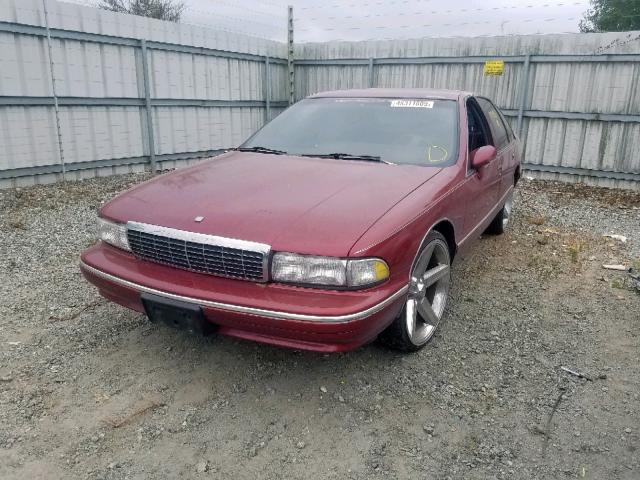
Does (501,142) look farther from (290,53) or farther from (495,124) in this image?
(290,53)

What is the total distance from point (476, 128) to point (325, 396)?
2.60 metres

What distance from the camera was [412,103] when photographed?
12.6ft

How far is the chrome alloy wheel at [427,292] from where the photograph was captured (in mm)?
2863

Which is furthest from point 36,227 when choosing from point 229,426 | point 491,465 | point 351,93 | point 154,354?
point 491,465

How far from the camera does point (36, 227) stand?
226 inches

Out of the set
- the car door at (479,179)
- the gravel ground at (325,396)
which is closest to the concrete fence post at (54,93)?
the gravel ground at (325,396)

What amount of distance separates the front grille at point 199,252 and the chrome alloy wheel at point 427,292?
0.89 m

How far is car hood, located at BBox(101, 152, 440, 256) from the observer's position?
2.39 meters

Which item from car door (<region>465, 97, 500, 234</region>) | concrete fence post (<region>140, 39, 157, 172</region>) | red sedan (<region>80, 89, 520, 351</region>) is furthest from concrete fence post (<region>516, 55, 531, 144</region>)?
concrete fence post (<region>140, 39, 157, 172</region>)

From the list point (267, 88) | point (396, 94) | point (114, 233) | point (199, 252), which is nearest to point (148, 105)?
point (267, 88)

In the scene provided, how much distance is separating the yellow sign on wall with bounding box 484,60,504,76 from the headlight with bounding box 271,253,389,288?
8.42 meters

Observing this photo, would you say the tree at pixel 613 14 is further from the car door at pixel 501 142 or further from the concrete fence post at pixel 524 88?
the car door at pixel 501 142

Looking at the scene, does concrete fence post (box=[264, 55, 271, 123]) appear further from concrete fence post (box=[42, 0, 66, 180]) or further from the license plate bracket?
the license plate bracket

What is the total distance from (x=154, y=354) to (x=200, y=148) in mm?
7634
